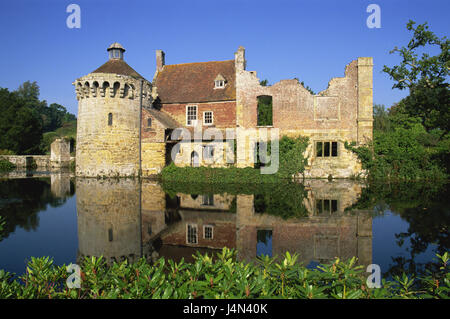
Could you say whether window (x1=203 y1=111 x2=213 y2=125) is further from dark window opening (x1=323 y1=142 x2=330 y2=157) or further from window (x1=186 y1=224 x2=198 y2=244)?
window (x1=186 y1=224 x2=198 y2=244)

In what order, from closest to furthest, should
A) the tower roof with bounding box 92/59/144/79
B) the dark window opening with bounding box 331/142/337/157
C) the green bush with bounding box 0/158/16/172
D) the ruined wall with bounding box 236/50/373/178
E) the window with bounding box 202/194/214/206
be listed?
1. the window with bounding box 202/194/214/206
2. the ruined wall with bounding box 236/50/373/178
3. the dark window opening with bounding box 331/142/337/157
4. the tower roof with bounding box 92/59/144/79
5. the green bush with bounding box 0/158/16/172

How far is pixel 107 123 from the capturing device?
22672 millimetres

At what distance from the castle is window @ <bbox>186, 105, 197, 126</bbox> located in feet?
1.42

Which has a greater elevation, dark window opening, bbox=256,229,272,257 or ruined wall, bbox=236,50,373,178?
ruined wall, bbox=236,50,373,178

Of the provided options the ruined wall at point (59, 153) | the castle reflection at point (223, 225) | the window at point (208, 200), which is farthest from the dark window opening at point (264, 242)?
the ruined wall at point (59, 153)

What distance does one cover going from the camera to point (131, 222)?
1010cm

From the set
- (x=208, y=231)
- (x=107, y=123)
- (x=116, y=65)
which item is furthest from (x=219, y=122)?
(x=208, y=231)

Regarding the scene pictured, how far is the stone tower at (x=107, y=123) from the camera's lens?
73.7 ft

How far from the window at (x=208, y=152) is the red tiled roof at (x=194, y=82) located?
4076 mm

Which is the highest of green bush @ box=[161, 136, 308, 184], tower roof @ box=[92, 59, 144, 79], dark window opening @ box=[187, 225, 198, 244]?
tower roof @ box=[92, 59, 144, 79]

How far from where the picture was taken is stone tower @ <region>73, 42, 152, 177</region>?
73.7ft

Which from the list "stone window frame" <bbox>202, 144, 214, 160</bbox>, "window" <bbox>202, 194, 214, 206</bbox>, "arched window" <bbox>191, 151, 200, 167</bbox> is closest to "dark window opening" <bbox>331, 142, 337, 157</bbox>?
"stone window frame" <bbox>202, 144, 214, 160</bbox>
